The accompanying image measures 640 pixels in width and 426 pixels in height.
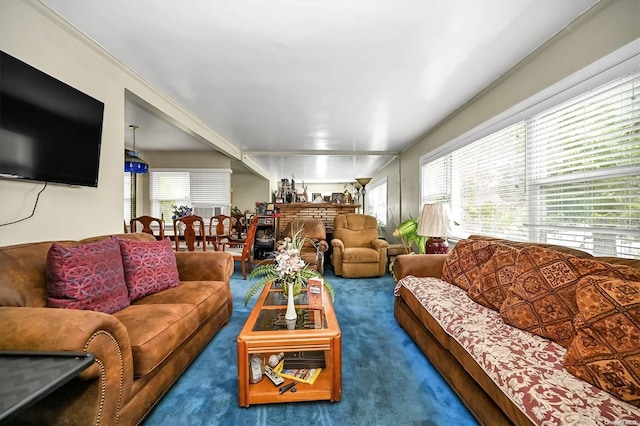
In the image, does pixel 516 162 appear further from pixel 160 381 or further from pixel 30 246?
pixel 30 246

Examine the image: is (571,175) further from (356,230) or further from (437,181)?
(356,230)

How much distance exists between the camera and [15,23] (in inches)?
63.9

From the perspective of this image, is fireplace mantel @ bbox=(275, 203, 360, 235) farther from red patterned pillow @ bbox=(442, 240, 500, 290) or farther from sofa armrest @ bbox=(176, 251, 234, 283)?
red patterned pillow @ bbox=(442, 240, 500, 290)

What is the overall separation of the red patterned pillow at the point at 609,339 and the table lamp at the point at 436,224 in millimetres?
1646

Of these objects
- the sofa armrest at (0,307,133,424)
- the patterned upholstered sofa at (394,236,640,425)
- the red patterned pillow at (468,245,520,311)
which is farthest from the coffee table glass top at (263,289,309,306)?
the red patterned pillow at (468,245,520,311)

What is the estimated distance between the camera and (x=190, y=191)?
232 inches

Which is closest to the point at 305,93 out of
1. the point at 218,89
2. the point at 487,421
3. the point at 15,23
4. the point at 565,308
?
the point at 218,89

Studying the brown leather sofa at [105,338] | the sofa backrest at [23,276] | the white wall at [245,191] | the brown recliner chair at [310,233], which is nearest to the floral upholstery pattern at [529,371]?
the brown leather sofa at [105,338]

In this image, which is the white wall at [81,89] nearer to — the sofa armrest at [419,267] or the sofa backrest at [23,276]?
the sofa backrest at [23,276]

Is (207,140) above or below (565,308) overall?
above

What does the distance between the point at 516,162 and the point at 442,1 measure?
1.63 meters

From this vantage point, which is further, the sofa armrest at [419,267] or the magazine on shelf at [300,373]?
the sofa armrest at [419,267]

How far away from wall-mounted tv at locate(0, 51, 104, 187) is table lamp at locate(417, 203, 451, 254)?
3141mm

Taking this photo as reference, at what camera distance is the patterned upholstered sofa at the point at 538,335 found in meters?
0.93
